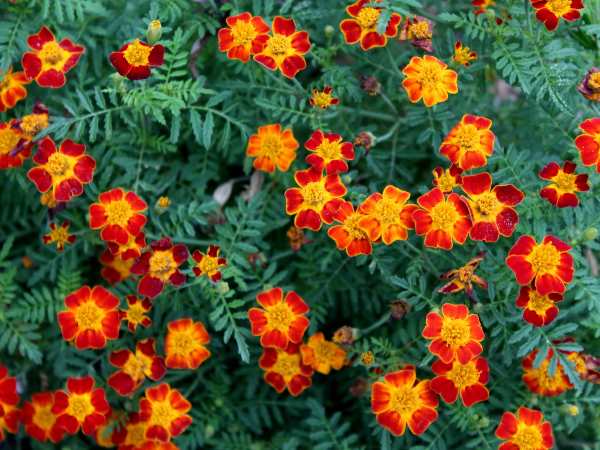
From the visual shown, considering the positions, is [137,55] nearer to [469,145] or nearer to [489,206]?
[469,145]

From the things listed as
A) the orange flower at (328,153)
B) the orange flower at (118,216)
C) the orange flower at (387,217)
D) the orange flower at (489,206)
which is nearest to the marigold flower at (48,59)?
the orange flower at (118,216)

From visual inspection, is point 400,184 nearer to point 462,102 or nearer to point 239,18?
point 462,102

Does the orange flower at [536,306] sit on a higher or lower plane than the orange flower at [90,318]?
higher

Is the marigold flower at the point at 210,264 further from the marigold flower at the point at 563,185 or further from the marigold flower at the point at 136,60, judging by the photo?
the marigold flower at the point at 563,185

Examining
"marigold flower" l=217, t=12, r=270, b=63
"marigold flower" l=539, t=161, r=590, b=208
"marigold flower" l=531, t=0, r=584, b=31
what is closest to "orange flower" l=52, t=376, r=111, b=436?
"marigold flower" l=217, t=12, r=270, b=63

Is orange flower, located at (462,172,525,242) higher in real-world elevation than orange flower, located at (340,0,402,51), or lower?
lower

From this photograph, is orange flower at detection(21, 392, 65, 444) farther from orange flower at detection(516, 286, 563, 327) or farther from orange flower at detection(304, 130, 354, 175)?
orange flower at detection(516, 286, 563, 327)
